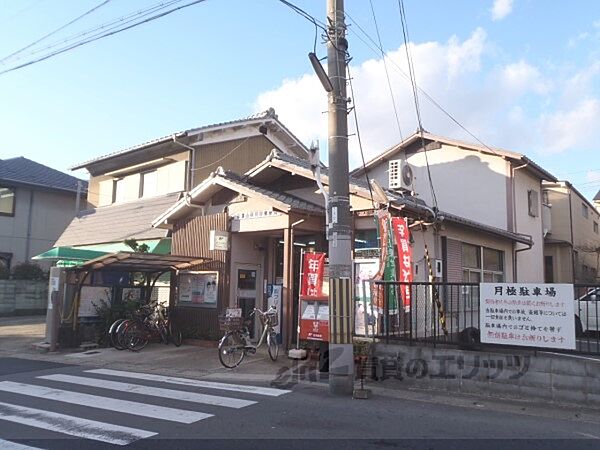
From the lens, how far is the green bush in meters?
24.4

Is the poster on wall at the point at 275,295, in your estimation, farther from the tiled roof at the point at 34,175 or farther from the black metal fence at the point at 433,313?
the tiled roof at the point at 34,175

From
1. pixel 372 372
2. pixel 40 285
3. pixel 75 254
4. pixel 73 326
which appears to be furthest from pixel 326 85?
pixel 40 285

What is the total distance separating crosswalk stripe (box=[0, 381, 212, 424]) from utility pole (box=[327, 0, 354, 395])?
2585mm

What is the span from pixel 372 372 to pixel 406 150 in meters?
14.0

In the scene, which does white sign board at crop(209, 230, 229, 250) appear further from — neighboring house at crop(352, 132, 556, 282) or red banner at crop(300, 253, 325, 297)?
neighboring house at crop(352, 132, 556, 282)

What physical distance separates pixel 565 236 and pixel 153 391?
23.6 m

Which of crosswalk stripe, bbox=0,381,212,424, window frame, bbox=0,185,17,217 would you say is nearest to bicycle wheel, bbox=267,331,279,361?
crosswalk stripe, bbox=0,381,212,424

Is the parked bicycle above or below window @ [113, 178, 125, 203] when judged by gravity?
below

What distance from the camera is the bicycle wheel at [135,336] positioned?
1380 centimetres

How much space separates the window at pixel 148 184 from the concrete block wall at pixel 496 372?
13.6m

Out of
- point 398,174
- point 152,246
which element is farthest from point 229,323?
point 152,246
